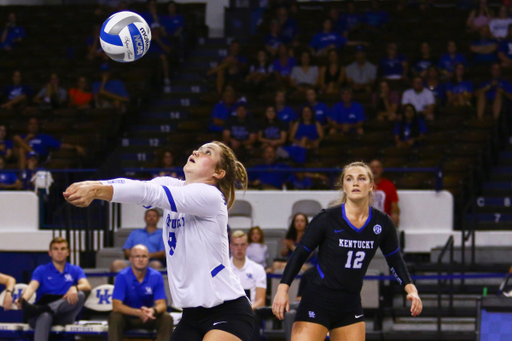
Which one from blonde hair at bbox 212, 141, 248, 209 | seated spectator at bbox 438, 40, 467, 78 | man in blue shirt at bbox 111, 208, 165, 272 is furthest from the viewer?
seated spectator at bbox 438, 40, 467, 78

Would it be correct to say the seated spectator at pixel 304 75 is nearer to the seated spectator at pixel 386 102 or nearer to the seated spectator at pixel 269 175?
the seated spectator at pixel 386 102

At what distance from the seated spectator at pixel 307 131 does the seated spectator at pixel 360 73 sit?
1.48 metres

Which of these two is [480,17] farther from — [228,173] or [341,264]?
[228,173]

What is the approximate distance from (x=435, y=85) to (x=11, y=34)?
9.54 m

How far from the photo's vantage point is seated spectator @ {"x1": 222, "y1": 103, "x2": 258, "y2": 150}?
12211 mm

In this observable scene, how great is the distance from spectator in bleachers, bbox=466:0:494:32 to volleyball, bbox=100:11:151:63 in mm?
9161

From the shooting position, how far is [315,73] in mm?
13273

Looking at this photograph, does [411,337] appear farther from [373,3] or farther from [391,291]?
[373,3]

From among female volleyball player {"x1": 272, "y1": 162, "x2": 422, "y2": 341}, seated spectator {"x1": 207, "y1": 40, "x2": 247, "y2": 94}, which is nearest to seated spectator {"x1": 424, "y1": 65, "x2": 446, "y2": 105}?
seated spectator {"x1": 207, "y1": 40, "x2": 247, "y2": 94}

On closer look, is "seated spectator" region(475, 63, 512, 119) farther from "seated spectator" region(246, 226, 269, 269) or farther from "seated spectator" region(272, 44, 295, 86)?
"seated spectator" region(246, 226, 269, 269)

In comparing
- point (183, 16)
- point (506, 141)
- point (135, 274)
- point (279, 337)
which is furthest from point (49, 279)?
point (183, 16)

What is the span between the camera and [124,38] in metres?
6.15

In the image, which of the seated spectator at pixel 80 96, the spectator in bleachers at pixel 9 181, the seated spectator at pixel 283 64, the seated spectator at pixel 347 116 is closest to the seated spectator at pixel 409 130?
the seated spectator at pixel 347 116

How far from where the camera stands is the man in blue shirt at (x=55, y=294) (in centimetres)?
813
